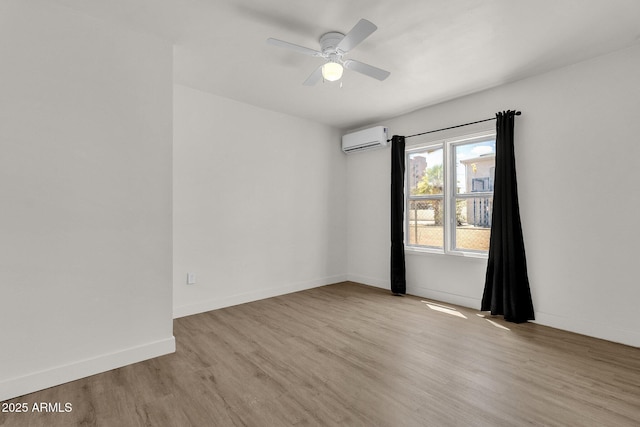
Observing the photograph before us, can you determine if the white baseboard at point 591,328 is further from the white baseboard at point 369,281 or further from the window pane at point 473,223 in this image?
the white baseboard at point 369,281

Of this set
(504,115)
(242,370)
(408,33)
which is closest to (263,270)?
(242,370)

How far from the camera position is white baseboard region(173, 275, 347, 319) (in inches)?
140

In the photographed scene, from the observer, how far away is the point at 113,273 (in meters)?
2.37

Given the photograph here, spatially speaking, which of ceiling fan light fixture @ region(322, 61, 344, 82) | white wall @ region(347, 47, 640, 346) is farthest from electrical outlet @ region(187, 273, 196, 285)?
white wall @ region(347, 47, 640, 346)

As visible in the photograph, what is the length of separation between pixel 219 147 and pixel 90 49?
1.67 m

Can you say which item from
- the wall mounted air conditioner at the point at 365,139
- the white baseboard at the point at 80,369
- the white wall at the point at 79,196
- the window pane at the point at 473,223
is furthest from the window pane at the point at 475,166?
the white baseboard at the point at 80,369

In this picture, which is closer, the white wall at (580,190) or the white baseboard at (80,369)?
the white baseboard at (80,369)

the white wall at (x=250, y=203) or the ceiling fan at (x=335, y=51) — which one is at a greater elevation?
the ceiling fan at (x=335, y=51)

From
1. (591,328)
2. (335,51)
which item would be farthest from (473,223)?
(335,51)

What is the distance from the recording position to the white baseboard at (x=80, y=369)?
6.50ft

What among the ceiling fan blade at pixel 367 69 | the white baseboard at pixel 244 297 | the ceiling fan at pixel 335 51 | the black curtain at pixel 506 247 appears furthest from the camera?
the white baseboard at pixel 244 297

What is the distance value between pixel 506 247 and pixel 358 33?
109 inches

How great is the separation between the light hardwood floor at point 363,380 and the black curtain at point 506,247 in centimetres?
25

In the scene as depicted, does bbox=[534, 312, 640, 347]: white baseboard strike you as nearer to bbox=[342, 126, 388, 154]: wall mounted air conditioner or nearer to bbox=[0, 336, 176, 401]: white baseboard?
bbox=[342, 126, 388, 154]: wall mounted air conditioner
